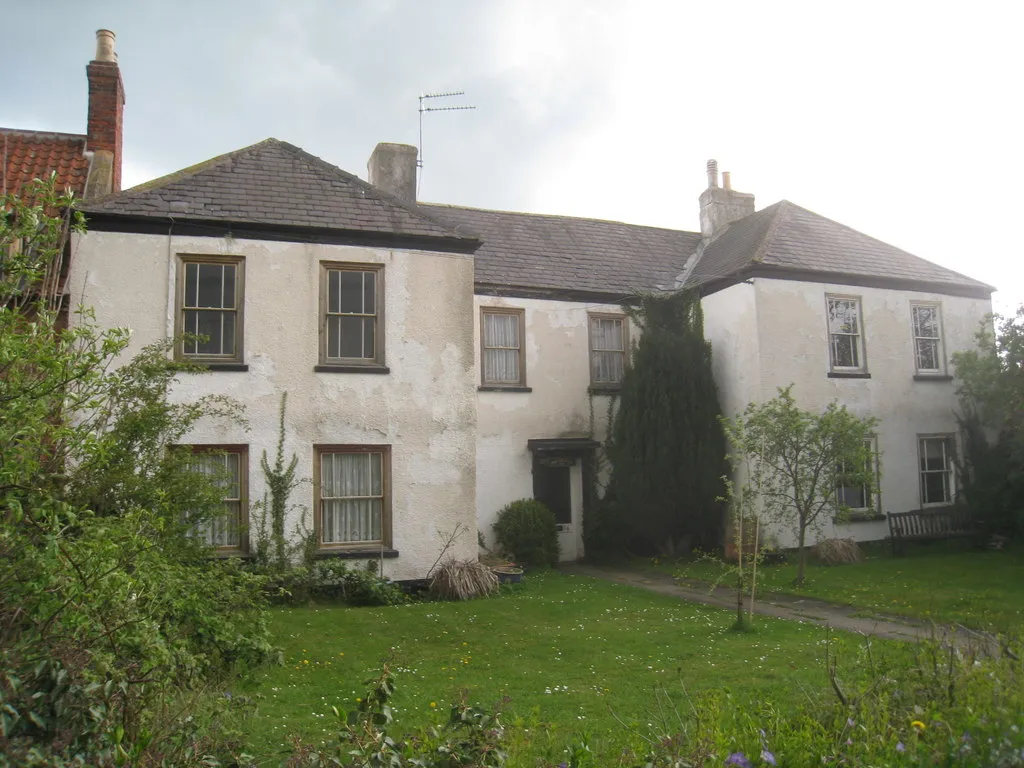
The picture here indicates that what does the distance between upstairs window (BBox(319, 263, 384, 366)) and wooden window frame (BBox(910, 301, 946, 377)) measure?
535 inches

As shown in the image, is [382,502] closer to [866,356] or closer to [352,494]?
[352,494]

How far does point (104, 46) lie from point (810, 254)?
16.3 meters

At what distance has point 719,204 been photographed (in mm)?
24328

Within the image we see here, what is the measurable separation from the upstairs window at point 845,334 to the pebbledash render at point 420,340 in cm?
5

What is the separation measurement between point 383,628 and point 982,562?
12448mm

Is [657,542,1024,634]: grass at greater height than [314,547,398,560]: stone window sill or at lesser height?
lesser

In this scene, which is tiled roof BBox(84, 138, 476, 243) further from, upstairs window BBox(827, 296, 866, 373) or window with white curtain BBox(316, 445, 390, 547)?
upstairs window BBox(827, 296, 866, 373)

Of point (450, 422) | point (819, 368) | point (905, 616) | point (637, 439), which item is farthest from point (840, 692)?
point (819, 368)

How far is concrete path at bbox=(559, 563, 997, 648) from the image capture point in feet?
33.2

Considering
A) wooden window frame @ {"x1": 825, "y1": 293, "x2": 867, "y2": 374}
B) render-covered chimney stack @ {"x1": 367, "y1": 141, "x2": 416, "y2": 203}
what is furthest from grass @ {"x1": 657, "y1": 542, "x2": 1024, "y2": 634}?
render-covered chimney stack @ {"x1": 367, "y1": 141, "x2": 416, "y2": 203}

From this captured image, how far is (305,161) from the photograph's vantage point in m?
15.6

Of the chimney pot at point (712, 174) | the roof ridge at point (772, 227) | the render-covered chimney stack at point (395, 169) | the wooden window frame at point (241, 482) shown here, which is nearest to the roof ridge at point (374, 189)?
the render-covered chimney stack at point (395, 169)

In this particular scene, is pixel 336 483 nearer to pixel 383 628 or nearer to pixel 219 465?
pixel 219 465

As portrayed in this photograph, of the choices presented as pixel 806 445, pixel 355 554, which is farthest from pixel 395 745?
pixel 806 445
